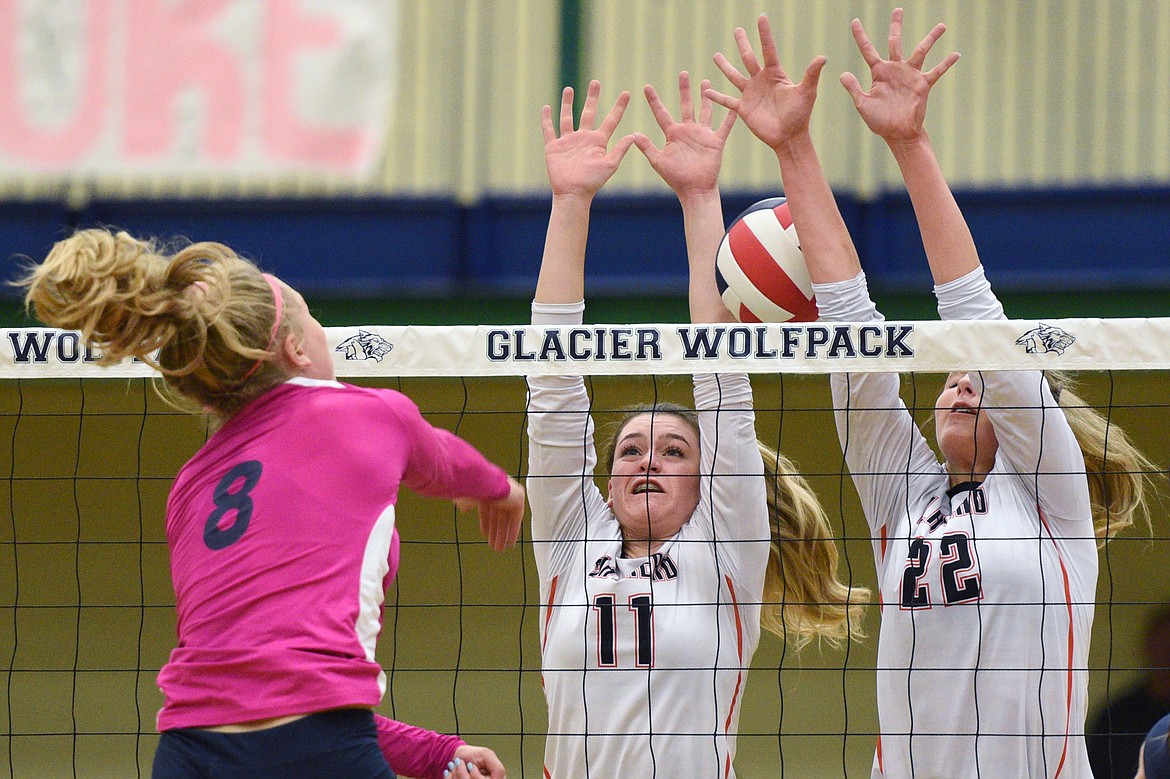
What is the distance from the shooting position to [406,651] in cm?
686

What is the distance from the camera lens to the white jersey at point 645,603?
306 cm

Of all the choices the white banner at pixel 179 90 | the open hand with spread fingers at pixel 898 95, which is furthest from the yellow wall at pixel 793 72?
the open hand with spread fingers at pixel 898 95

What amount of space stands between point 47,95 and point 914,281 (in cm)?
439

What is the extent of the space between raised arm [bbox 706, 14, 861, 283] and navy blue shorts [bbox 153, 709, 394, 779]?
1.68 meters

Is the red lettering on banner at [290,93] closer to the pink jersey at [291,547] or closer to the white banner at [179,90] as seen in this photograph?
the white banner at [179,90]

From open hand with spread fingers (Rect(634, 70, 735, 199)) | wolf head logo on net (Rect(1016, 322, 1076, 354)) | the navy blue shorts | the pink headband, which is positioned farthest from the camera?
open hand with spread fingers (Rect(634, 70, 735, 199))

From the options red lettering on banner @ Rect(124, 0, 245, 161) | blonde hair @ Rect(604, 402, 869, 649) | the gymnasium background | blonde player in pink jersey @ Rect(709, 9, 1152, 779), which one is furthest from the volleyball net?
blonde player in pink jersey @ Rect(709, 9, 1152, 779)

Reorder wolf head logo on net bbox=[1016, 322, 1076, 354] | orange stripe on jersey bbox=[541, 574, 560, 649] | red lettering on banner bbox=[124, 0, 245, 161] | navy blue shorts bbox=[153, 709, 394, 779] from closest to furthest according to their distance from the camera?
1. navy blue shorts bbox=[153, 709, 394, 779]
2. wolf head logo on net bbox=[1016, 322, 1076, 354]
3. orange stripe on jersey bbox=[541, 574, 560, 649]
4. red lettering on banner bbox=[124, 0, 245, 161]

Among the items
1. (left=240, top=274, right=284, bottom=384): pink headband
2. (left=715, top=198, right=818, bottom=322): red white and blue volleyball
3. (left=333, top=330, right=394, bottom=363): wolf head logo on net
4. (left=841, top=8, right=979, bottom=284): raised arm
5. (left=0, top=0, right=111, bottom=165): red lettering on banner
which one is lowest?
(left=240, top=274, right=284, bottom=384): pink headband

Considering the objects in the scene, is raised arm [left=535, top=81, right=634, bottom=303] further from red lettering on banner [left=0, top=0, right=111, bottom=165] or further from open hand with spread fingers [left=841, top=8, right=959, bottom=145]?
red lettering on banner [left=0, top=0, right=111, bottom=165]

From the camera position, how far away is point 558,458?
3.29 meters

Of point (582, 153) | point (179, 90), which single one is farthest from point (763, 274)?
point (179, 90)

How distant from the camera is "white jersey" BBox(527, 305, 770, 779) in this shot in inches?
121

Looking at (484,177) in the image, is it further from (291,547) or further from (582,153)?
(291,547)
